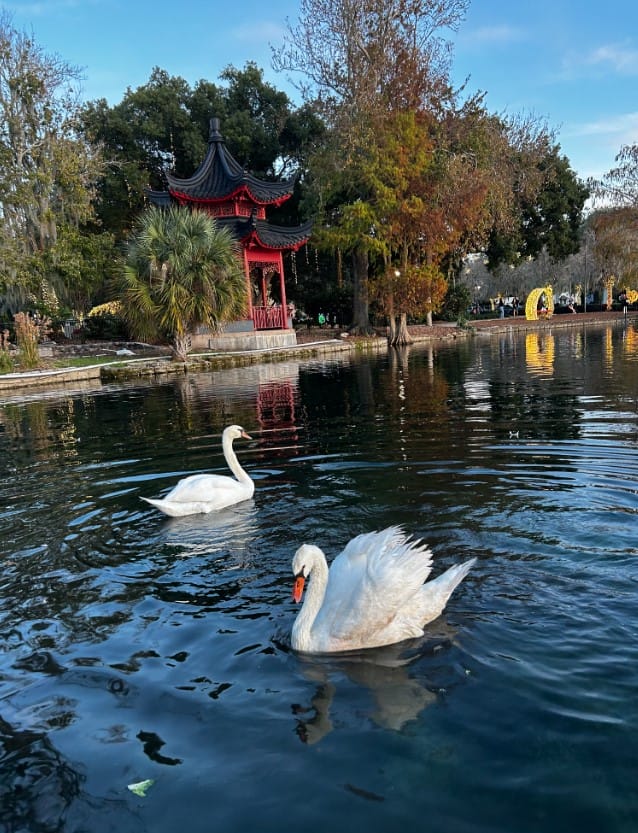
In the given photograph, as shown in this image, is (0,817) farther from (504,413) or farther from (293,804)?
(504,413)

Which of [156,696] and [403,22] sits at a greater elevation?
[403,22]

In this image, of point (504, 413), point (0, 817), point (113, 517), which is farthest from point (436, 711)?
point (504, 413)

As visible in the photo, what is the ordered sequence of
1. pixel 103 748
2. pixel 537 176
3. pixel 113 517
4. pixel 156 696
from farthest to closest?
1. pixel 537 176
2. pixel 113 517
3. pixel 156 696
4. pixel 103 748

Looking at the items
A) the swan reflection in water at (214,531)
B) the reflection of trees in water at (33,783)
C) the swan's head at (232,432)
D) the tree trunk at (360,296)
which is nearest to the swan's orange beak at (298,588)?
the reflection of trees in water at (33,783)

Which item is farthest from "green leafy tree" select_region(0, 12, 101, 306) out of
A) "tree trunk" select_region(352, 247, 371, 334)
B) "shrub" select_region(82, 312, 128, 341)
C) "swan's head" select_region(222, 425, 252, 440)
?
"swan's head" select_region(222, 425, 252, 440)

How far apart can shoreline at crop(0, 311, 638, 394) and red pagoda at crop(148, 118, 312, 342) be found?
3079mm

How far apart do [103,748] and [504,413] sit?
10318 millimetres

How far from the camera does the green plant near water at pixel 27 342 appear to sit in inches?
966

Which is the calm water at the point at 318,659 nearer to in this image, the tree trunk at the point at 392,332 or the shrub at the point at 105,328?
the tree trunk at the point at 392,332

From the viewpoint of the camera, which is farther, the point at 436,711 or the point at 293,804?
the point at 436,711

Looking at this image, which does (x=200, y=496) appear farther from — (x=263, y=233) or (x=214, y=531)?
(x=263, y=233)

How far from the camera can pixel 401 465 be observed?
885cm

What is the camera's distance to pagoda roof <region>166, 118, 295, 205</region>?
3503 cm

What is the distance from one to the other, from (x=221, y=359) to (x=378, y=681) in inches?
933
